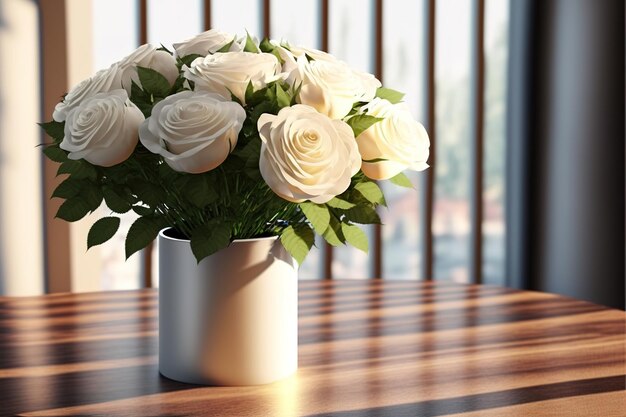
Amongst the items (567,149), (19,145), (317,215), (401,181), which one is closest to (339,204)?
(317,215)

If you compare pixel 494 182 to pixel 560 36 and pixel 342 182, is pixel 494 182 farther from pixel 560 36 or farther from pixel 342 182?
pixel 342 182

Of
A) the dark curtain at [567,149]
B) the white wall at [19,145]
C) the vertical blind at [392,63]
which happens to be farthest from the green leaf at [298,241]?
the dark curtain at [567,149]

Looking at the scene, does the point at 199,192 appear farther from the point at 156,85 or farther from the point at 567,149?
the point at 567,149

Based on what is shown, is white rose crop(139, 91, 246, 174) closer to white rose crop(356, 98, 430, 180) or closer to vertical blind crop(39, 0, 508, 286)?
white rose crop(356, 98, 430, 180)

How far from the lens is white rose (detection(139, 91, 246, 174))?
87 centimetres

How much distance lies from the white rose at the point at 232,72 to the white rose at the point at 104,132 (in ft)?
0.26

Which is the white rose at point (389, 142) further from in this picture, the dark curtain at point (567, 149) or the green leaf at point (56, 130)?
the dark curtain at point (567, 149)

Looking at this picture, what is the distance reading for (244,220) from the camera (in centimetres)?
98

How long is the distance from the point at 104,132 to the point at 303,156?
8.3 inches

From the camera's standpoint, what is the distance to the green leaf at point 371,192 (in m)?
0.97

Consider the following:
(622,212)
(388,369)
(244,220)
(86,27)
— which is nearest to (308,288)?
(388,369)

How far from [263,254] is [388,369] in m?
0.24

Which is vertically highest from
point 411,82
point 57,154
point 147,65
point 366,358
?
point 411,82

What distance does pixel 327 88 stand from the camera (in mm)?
926
